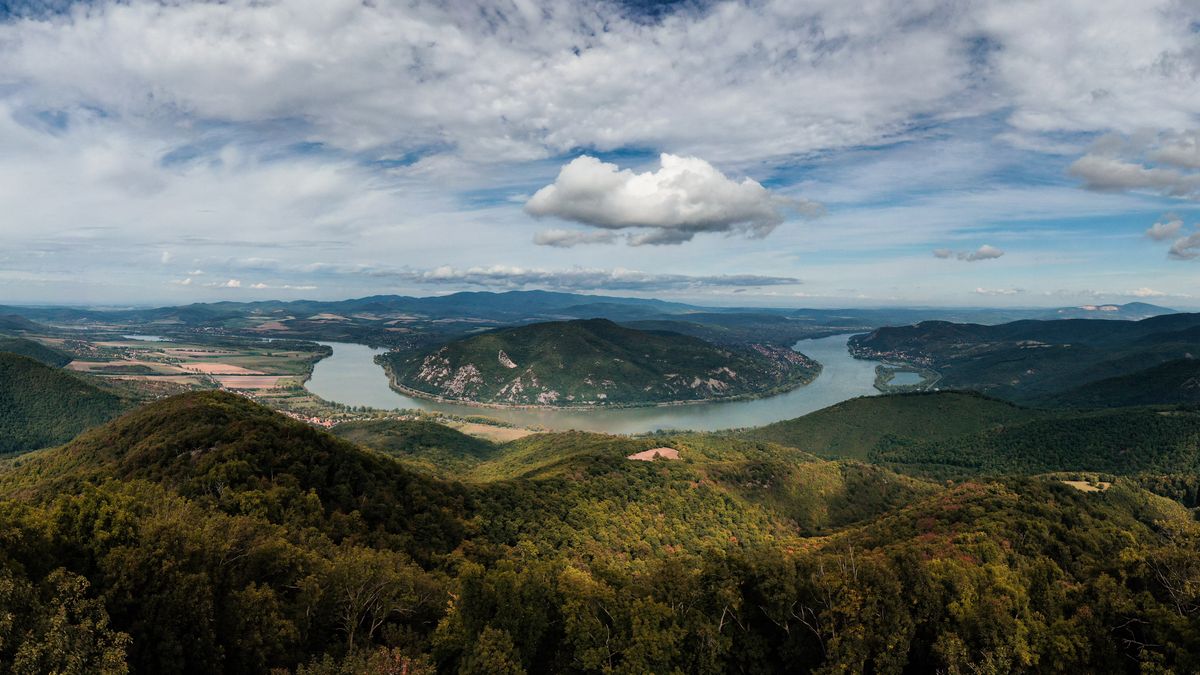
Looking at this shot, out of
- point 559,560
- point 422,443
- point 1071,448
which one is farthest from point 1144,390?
point 422,443

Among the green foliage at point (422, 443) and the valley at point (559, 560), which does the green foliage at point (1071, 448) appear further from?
the green foliage at point (422, 443)

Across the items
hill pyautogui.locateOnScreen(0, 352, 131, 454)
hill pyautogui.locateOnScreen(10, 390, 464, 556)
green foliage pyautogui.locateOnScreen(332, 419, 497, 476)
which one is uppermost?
hill pyautogui.locateOnScreen(10, 390, 464, 556)

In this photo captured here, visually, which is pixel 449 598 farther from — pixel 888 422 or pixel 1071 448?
pixel 888 422

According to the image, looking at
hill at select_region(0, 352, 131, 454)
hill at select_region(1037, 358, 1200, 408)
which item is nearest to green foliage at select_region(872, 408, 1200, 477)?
hill at select_region(1037, 358, 1200, 408)

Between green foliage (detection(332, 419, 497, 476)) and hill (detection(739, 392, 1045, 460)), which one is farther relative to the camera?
hill (detection(739, 392, 1045, 460))

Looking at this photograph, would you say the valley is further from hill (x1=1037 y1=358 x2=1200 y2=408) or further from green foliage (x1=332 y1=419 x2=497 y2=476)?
hill (x1=1037 y1=358 x2=1200 y2=408)

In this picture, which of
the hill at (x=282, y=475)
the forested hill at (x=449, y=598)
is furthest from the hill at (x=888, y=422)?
the hill at (x=282, y=475)
